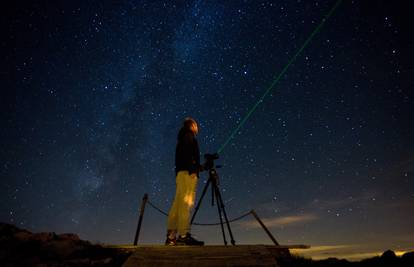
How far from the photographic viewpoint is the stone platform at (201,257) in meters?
4.48

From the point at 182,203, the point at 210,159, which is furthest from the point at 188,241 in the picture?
the point at 210,159

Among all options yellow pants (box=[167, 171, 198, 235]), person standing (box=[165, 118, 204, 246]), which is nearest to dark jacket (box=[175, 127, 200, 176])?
person standing (box=[165, 118, 204, 246])

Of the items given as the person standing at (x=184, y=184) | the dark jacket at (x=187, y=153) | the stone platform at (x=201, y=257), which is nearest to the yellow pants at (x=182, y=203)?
the person standing at (x=184, y=184)

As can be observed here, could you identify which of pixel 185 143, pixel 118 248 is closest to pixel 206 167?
pixel 185 143

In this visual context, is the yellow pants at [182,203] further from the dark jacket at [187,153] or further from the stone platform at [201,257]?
the stone platform at [201,257]

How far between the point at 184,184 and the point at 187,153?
26.3 inches

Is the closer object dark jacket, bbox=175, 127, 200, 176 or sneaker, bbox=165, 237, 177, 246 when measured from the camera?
sneaker, bbox=165, 237, 177, 246

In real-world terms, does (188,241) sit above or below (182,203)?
below

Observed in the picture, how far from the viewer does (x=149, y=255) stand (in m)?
4.95

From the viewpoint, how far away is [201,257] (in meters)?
4.80

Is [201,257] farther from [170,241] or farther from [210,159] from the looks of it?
[210,159]

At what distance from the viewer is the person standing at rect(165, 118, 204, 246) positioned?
6.40m

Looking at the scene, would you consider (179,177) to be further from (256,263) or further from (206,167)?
(256,263)

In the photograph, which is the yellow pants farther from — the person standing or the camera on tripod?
the camera on tripod
